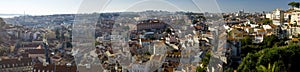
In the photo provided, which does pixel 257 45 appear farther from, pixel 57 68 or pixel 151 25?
pixel 57 68

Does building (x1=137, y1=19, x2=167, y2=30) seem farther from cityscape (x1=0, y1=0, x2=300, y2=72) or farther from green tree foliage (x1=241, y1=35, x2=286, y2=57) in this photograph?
green tree foliage (x1=241, y1=35, x2=286, y2=57)

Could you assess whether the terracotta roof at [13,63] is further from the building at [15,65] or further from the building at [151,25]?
the building at [151,25]

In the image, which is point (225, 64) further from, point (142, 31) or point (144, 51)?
point (142, 31)

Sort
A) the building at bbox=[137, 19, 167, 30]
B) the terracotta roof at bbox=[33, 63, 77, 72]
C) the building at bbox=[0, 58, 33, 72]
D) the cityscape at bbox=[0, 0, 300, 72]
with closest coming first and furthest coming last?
the cityscape at bbox=[0, 0, 300, 72] → the terracotta roof at bbox=[33, 63, 77, 72] → the building at bbox=[0, 58, 33, 72] → the building at bbox=[137, 19, 167, 30]

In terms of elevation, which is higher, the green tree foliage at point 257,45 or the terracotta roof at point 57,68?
the green tree foliage at point 257,45

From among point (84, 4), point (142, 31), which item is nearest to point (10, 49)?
point (142, 31)

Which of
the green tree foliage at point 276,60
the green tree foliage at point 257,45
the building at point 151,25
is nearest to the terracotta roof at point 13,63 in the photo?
the building at point 151,25

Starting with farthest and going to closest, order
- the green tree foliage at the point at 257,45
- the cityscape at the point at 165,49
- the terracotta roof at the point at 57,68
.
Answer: the green tree foliage at the point at 257,45
the terracotta roof at the point at 57,68
the cityscape at the point at 165,49

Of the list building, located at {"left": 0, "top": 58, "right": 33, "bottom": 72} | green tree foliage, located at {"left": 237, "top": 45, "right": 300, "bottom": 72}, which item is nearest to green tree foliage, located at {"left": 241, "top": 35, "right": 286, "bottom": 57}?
green tree foliage, located at {"left": 237, "top": 45, "right": 300, "bottom": 72}

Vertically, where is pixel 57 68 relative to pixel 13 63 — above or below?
above

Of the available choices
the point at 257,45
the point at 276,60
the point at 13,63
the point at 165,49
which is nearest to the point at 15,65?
the point at 13,63

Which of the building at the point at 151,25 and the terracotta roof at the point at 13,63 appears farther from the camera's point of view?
the building at the point at 151,25
